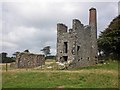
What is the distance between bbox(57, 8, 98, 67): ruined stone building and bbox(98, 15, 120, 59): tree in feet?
11.0

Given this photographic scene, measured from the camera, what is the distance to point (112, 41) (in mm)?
45938

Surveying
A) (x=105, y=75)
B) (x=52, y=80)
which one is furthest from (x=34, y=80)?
(x=105, y=75)

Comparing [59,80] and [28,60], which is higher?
[28,60]

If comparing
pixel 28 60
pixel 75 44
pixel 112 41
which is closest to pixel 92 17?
pixel 112 41

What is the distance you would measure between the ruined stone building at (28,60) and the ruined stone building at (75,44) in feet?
10.4

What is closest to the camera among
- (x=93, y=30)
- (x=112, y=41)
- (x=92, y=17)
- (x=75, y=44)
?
(x=75, y=44)

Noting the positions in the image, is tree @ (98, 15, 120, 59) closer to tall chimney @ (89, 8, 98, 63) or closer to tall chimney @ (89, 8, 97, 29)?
tall chimney @ (89, 8, 98, 63)

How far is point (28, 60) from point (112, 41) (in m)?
14.9

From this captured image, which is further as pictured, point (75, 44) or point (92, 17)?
point (92, 17)

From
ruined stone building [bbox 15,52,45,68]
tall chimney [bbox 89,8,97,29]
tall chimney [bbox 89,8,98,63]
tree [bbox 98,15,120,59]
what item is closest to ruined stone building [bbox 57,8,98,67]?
tall chimney [bbox 89,8,98,63]

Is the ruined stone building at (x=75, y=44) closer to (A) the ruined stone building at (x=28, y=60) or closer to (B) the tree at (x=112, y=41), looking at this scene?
(A) the ruined stone building at (x=28, y=60)

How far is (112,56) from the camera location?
48375 mm

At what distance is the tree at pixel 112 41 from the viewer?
4596cm

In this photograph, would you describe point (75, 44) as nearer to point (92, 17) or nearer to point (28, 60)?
point (28, 60)
